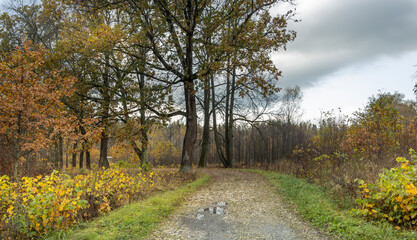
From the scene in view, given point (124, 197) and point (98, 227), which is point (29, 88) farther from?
point (98, 227)

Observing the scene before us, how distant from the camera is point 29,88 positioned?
8.84 m

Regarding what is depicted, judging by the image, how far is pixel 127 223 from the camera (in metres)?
5.18

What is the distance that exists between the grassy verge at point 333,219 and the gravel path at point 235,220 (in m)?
0.27

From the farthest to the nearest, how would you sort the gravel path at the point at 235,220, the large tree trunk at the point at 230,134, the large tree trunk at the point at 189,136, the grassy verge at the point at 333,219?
the large tree trunk at the point at 230,134 → the large tree trunk at the point at 189,136 → the gravel path at the point at 235,220 → the grassy verge at the point at 333,219

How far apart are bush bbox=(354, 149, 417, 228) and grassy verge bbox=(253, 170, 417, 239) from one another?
24 centimetres

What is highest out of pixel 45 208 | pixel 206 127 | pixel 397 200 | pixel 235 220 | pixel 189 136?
pixel 206 127

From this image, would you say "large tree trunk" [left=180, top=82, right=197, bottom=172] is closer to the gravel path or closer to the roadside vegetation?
the gravel path

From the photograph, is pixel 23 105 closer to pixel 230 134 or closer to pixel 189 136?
pixel 189 136

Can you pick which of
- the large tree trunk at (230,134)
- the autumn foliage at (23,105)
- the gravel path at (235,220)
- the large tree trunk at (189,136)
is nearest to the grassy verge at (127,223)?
the gravel path at (235,220)

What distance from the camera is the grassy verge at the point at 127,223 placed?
4.58m

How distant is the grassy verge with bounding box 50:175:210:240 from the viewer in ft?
15.0

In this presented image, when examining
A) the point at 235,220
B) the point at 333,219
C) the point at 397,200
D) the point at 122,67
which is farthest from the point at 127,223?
the point at 122,67

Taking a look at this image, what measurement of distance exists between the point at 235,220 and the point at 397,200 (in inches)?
121

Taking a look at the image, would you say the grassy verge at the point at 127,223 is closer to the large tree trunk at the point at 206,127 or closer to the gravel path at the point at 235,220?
the gravel path at the point at 235,220
